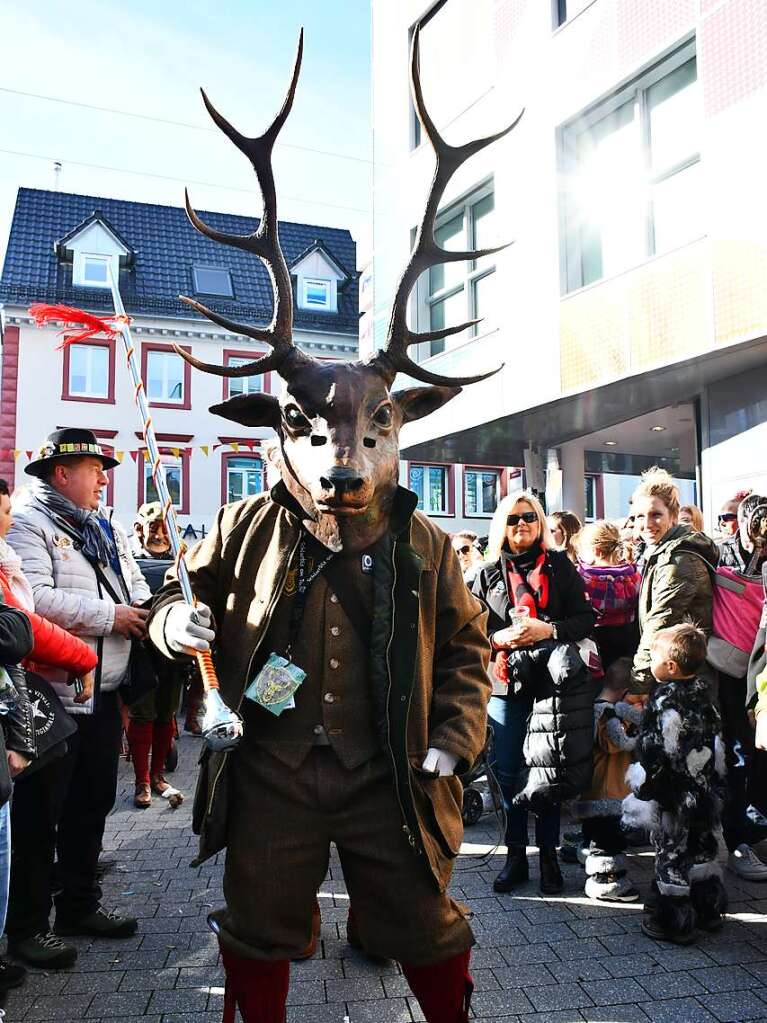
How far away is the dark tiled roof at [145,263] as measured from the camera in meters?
24.0

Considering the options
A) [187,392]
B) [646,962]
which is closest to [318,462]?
[646,962]

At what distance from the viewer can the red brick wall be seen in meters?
22.8

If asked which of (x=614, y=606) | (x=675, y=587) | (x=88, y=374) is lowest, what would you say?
(x=614, y=606)

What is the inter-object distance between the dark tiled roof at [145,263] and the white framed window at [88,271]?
207mm

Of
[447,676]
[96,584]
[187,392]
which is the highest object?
[187,392]

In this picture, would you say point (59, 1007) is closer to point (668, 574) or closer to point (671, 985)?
point (671, 985)

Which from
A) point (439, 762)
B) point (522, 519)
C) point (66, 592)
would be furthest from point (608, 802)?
point (66, 592)

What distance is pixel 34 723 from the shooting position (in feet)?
10.4

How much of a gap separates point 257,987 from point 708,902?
Result: 227cm

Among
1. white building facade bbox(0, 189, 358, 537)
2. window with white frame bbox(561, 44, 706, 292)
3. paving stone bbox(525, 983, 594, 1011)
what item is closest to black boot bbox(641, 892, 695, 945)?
paving stone bbox(525, 983, 594, 1011)

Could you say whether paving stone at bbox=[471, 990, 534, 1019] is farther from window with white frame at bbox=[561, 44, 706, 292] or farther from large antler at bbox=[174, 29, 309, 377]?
window with white frame at bbox=[561, 44, 706, 292]

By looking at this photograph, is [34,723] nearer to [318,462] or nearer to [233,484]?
[318,462]

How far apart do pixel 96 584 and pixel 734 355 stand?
6.84 meters

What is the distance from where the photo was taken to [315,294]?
2775 cm
